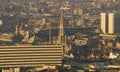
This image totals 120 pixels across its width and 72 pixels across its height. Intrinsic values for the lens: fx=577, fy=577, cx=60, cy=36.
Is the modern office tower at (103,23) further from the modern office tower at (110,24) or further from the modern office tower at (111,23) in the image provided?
the modern office tower at (111,23)

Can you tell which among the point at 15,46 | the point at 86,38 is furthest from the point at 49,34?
the point at 15,46

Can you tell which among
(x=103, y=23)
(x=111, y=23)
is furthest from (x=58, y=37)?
(x=103, y=23)

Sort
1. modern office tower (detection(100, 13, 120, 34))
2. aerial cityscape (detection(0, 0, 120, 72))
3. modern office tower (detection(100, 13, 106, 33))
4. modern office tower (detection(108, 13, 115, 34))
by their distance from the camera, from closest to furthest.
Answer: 1. aerial cityscape (detection(0, 0, 120, 72))
2. modern office tower (detection(108, 13, 115, 34))
3. modern office tower (detection(100, 13, 120, 34))
4. modern office tower (detection(100, 13, 106, 33))

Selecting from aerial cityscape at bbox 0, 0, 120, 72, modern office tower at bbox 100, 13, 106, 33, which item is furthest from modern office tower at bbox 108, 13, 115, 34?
modern office tower at bbox 100, 13, 106, 33

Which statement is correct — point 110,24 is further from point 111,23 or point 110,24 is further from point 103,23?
point 103,23

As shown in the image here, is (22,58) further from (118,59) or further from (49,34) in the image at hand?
(49,34)

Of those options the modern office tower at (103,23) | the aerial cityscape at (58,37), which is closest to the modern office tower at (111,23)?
the aerial cityscape at (58,37)

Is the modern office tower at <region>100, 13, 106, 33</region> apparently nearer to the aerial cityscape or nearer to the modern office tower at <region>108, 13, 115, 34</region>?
the aerial cityscape
